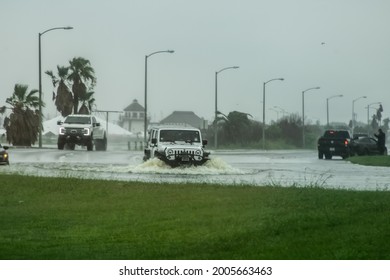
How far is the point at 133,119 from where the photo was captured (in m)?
95.6

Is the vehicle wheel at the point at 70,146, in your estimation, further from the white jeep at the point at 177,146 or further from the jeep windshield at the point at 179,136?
the jeep windshield at the point at 179,136

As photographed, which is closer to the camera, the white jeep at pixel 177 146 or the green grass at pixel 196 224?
the green grass at pixel 196 224

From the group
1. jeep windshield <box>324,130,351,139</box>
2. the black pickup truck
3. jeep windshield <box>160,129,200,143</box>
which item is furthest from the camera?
jeep windshield <box>324,130,351,139</box>

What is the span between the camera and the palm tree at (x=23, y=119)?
5788 centimetres

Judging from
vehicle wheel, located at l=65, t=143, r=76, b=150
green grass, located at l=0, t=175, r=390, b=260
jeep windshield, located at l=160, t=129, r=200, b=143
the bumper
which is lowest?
green grass, located at l=0, t=175, r=390, b=260

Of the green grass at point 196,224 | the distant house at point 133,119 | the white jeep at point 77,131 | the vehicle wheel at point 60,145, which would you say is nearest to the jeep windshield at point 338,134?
the white jeep at point 77,131

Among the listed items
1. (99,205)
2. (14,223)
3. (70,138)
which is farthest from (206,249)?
(70,138)

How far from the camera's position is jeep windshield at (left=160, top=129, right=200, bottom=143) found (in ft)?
104

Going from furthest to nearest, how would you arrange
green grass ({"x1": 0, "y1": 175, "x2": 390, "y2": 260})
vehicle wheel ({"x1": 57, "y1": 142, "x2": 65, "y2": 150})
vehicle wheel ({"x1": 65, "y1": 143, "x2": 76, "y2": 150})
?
vehicle wheel ({"x1": 65, "y1": 143, "x2": 76, "y2": 150}) < vehicle wheel ({"x1": 57, "y1": 142, "x2": 65, "y2": 150}) < green grass ({"x1": 0, "y1": 175, "x2": 390, "y2": 260})

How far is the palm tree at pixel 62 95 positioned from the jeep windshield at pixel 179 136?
41.9 m

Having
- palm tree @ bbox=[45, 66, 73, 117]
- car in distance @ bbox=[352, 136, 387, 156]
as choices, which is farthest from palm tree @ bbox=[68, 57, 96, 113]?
car in distance @ bbox=[352, 136, 387, 156]

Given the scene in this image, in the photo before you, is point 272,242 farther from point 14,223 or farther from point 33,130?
point 33,130

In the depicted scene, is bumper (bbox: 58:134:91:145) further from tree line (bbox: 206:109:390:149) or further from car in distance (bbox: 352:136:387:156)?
car in distance (bbox: 352:136:387:156)
